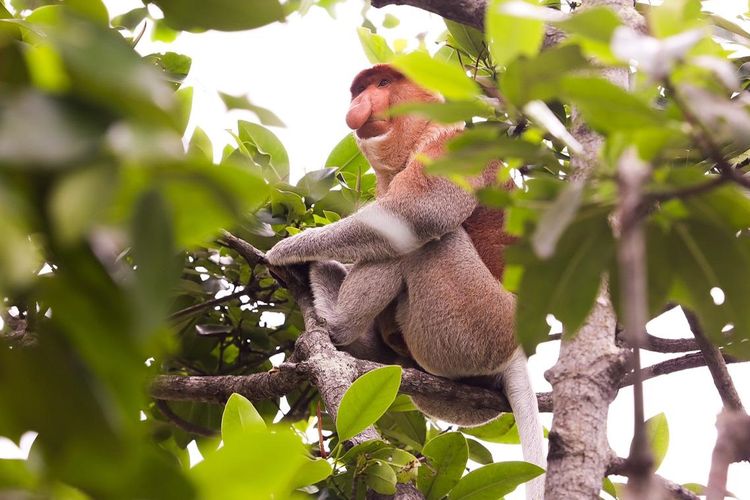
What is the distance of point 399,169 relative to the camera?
142 inches

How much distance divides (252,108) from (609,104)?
0.33 metres

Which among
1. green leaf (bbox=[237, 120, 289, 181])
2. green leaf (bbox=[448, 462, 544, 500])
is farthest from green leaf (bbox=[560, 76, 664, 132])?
green leaf (bbox=[237, 120, 289, 181])

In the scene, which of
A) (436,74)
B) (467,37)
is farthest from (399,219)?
(436,74)

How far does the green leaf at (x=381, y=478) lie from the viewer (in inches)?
81.3

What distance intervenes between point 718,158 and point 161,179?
0.58 meters

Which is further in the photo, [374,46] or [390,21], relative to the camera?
[390,21]

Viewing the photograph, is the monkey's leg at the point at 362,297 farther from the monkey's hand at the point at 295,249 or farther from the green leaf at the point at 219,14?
the green leaf at the point at 219,14

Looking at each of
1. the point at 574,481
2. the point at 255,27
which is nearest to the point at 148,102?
the point at 255,27

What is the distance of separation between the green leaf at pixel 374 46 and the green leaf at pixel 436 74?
2.66 m

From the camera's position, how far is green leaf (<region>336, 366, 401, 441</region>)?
1975 millimetres

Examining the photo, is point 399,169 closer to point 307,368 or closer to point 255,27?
point 307,368

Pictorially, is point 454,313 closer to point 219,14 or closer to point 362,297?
point 362,297

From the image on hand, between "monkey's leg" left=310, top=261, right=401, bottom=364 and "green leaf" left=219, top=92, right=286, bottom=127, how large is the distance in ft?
7.94

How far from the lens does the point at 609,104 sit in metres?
0.78
